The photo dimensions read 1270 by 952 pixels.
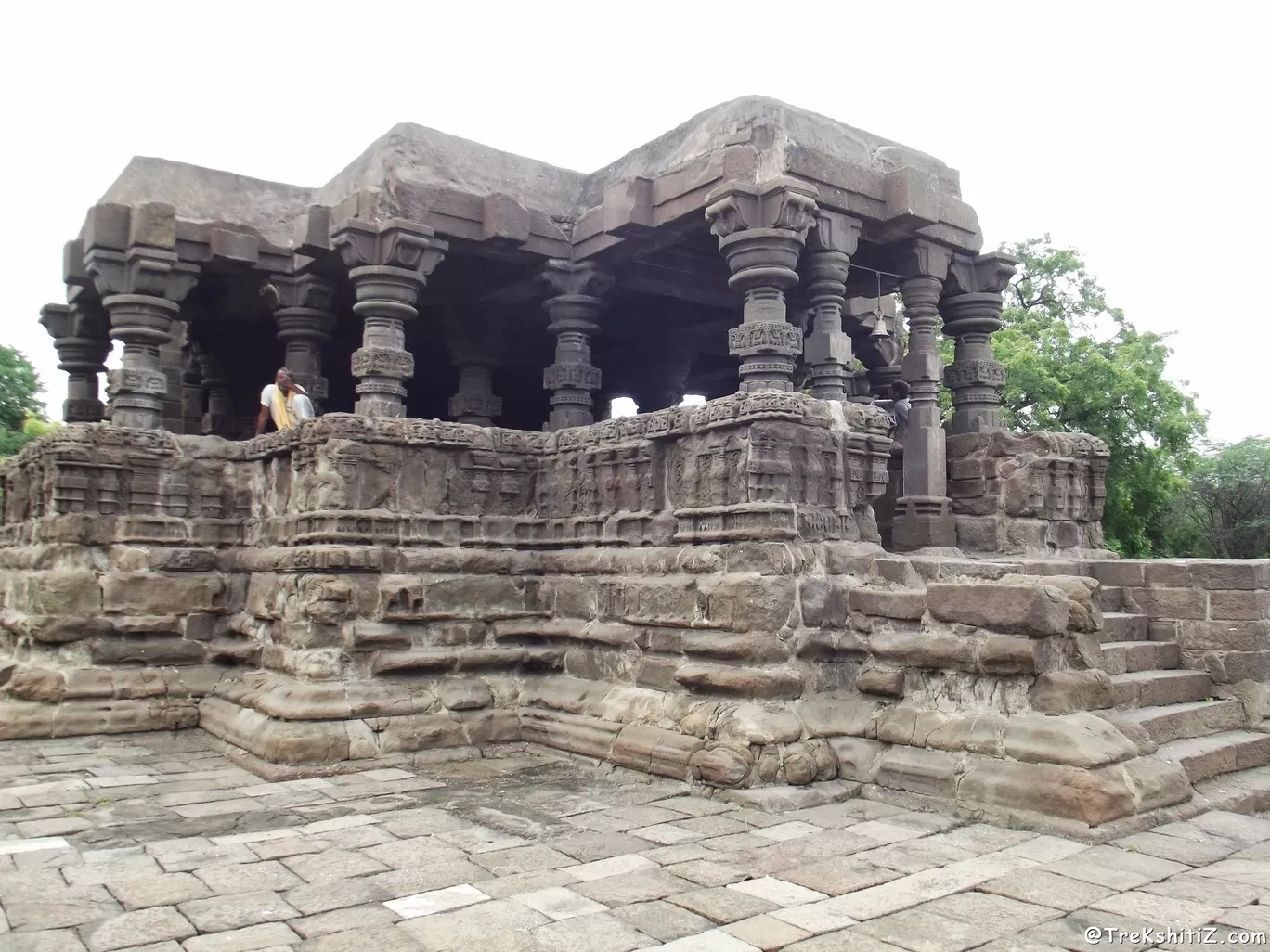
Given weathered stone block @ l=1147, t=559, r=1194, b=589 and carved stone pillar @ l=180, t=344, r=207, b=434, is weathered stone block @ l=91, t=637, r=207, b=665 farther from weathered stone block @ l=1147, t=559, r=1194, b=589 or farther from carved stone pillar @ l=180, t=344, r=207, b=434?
weathered stone block @ l=1147, t=559, r=1194, b=589

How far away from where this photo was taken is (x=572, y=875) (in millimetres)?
4824

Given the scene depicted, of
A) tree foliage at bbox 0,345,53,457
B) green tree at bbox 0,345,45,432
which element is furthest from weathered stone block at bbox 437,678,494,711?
green tree at bbox 0,345,45,432

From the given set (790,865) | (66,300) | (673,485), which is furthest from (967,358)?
(66,300)

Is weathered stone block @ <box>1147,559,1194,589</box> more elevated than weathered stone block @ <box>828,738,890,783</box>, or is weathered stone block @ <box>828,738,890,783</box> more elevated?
weathered stone block @ <box>1147,559,1194,589</box>

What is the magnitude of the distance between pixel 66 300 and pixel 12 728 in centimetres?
610

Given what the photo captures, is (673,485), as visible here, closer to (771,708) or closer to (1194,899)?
(771,708)

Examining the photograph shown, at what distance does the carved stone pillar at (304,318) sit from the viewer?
11.8m

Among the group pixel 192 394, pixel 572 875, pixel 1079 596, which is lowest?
pixel 572 875

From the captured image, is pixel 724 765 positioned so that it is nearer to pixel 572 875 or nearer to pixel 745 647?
pixel 745 647

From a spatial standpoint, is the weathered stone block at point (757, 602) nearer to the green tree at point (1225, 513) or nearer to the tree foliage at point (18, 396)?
the tree foliage at point (18, 396)

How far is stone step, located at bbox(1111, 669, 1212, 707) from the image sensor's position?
682 cm

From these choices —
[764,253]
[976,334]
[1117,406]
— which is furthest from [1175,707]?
[1117,406]

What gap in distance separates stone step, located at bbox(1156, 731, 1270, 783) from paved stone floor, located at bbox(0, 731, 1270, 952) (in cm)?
57

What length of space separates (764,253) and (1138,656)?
4205 millimetres
